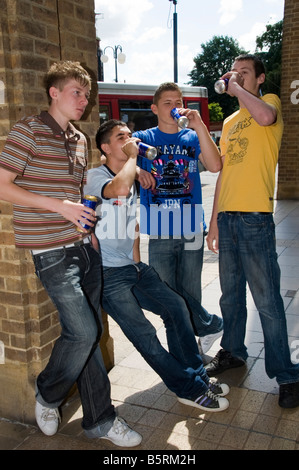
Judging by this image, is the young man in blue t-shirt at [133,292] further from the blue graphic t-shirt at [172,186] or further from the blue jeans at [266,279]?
the blue jeans at [266,279]

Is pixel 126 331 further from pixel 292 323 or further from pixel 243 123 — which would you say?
pixel 292 323

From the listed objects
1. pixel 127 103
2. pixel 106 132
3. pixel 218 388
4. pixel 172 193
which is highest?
pixel 127 103

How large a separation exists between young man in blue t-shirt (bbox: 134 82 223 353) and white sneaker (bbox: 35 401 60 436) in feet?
3.87

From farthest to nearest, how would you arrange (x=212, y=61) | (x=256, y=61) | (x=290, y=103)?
(x=212, y=61) → (x=290, y=103) → (x=256, y=61)

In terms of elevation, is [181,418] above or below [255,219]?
below

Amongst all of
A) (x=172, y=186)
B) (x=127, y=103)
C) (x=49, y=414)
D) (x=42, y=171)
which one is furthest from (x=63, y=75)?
(x=127, y=103)

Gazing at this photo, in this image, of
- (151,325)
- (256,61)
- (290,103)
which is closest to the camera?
(151,325)

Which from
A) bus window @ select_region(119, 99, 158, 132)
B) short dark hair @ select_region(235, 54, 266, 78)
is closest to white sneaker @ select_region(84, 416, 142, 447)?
short dark hair @ select_region(235, 54, 266, 78)

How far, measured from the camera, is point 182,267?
3344 mm

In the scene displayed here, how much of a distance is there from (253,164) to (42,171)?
1352 mm

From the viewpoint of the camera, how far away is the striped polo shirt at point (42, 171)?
2.21m

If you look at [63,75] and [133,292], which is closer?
[63,75]

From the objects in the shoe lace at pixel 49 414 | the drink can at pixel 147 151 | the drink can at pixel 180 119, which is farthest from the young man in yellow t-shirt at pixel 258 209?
the shoe lace at pixel 49 414

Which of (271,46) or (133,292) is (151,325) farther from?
(271,46)
